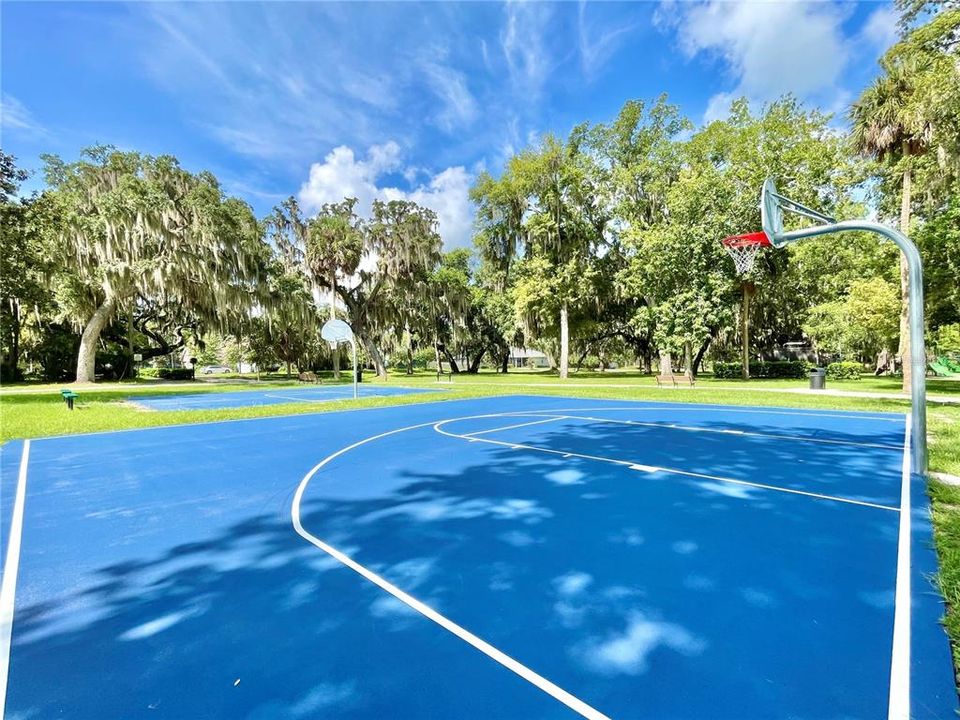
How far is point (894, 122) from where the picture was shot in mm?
15734

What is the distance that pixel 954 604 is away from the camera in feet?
9.66

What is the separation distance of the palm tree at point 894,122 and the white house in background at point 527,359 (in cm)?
5544

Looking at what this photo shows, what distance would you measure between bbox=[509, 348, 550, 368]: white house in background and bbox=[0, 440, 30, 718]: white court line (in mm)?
67987

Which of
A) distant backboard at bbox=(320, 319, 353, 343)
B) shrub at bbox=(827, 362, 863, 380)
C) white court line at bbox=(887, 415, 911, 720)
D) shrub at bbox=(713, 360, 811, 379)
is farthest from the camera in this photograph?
shrub at bbox=(827, 362, 863, 380)

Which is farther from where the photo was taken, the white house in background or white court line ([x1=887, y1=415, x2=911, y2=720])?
the white house in background

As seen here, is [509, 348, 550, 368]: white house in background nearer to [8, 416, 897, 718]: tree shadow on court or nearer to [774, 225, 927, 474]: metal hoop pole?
[774, 225, 927, 474]: metal hoop pole

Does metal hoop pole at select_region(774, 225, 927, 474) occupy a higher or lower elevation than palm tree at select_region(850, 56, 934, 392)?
lower

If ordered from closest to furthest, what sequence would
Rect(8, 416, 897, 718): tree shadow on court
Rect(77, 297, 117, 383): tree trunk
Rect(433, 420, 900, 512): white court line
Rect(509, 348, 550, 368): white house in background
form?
Rect(8, 416, 897, 718): tree shadow on court, Rect(433, 420, 900, 512): white court line, Rect(77, 297, 117, 383): tree trunk, Rect(509, 348, 550, 368): white house in background

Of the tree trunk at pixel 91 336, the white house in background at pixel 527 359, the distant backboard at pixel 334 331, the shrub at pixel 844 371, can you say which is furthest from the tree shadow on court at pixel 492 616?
the white house in background at pixel 527 359

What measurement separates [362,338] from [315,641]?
3173 cm

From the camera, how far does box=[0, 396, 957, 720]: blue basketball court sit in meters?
2.27

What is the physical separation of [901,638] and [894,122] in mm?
19919

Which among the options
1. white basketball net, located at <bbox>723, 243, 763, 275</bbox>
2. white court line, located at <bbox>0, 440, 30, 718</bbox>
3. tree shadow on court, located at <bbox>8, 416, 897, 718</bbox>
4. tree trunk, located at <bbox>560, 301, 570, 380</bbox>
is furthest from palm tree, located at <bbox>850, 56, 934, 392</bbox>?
white court line, located at <bbox>0, 440, 30, 718</bbox>

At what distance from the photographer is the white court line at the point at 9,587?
2.54 metres
